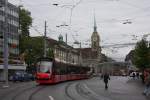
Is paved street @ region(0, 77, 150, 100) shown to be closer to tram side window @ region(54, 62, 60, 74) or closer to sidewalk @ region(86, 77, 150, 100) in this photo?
sidewalk @ region(86, 77, 150, 100)

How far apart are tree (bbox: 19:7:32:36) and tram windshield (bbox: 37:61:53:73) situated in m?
39.0

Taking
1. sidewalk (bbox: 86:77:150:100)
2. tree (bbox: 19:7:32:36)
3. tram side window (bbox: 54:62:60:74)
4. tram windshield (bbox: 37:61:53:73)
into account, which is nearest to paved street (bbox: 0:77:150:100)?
sidewalk (bbox: 86:77:150:100)

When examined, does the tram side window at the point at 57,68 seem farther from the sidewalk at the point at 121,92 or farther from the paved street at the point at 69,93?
the paved street at the point at 69,93

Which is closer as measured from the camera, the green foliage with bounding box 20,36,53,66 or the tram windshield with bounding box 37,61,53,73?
the tram windshield with bounding box 37,61,53,73

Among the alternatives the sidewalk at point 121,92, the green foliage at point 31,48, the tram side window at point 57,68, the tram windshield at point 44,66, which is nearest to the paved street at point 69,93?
the sidewalk at point 121,92

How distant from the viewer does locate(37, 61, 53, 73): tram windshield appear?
4283cm

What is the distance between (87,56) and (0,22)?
290 ft

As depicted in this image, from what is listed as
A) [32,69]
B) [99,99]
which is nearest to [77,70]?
[32,69]

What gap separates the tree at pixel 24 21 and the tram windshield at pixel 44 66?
128 ft

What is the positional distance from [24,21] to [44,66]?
39620 mm

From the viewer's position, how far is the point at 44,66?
4303cm

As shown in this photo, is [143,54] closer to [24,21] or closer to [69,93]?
[69,93]

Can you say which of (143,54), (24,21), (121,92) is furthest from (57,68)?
(24,21)

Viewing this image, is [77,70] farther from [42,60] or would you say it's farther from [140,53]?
[42,60]
